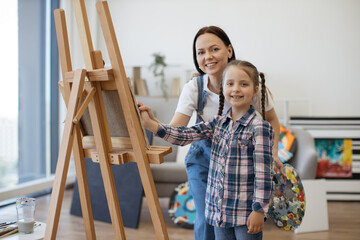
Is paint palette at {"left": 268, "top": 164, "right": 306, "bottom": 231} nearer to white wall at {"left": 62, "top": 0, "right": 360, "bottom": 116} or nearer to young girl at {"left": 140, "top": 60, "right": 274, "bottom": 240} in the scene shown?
young girl at {"left": 140, "top": 60, "right": 274, "bottom": 240}

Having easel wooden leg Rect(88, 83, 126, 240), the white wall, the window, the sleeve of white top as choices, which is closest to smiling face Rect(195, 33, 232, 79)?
the sleeve of white top

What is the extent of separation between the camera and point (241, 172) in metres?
1.36

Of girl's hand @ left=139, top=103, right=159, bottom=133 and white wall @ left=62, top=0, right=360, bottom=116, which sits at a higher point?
white wall @ left=62, top=0, right=360, bottom=116

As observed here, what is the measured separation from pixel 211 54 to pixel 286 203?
0.73m

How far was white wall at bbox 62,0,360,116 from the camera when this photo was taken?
13.6ft

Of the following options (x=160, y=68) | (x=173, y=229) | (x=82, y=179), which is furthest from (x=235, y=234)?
(x=160, y=68)

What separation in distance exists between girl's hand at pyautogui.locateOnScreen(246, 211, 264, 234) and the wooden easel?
0.38 metres

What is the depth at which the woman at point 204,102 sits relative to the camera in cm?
160

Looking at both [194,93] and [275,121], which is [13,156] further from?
[275,121]

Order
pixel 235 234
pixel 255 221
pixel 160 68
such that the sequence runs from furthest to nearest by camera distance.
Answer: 1. pixel 160 68
2. pixel 235 234
3. pixel 255 221

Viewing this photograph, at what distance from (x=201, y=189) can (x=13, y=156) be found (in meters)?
2.64

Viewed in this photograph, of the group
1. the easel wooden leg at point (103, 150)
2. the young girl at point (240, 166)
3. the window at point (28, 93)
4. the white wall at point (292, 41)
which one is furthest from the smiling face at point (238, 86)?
the white wall at point (292, 41)

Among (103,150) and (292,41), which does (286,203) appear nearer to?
(103,150)

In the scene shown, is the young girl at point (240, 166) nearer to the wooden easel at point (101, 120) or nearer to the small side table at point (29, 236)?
the wooden easel at point (101, 120)
